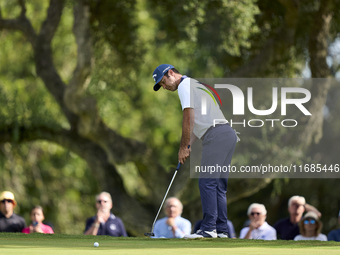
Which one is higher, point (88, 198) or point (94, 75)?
point (94, 75)

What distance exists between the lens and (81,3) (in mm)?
10555

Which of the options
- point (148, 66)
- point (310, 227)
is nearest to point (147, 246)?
point (310, 227)

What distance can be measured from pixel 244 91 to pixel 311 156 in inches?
85.5

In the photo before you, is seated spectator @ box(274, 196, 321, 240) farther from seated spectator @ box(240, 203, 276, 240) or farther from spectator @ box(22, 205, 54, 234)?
spectator @ box(22, 205, 54, 234)

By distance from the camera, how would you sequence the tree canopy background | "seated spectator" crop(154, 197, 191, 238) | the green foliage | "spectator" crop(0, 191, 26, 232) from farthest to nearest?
the green foliage < the tree canopy background < "spectator" crop(0, 191, 26, 232) < "seated spectator" crop(154, 197, 191, 238)

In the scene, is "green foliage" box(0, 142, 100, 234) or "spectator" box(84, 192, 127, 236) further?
"green foliage" box(0, 142, 100, 234)

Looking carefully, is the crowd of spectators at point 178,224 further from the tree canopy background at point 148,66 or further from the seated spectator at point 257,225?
the tree canopy background at point 148,66

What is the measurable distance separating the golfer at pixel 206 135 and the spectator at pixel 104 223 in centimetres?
244

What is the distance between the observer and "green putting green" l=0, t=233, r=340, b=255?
4.21m

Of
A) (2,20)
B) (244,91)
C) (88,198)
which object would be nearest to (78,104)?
(2,20)

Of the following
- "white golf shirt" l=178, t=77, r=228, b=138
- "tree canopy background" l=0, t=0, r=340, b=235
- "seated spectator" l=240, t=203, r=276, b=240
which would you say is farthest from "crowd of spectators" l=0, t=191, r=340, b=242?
"tree canopy background" l=0, t=0, r=340, b=235

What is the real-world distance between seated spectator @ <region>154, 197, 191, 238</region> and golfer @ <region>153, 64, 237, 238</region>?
6.16 feet

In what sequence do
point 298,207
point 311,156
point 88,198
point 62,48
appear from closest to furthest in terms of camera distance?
point 298,207, point 311,156, point 62,48, point 88,198

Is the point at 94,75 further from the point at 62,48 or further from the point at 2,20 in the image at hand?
the point at 62,48
